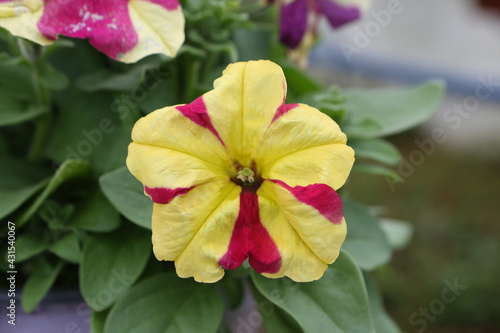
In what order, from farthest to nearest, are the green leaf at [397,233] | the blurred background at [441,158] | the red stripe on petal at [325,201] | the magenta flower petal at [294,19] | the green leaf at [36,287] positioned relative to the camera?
the blurred background at [441,158] → the green leaf at [397,233] → the magenta flower petal at [294,19] → the green leaf at [36,287] → the red stripe on petal at [325,201]

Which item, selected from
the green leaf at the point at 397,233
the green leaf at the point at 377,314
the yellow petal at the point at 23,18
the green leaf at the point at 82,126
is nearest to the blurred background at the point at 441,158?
the green leaf at the point at 397,233

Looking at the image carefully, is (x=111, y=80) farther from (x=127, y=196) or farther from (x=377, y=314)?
(x=377, y=314)

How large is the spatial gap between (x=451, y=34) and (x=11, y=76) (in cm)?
300

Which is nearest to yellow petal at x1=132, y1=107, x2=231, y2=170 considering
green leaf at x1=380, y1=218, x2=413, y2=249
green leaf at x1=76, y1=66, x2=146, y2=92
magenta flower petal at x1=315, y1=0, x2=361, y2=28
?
green leaf at x1=76, y1=66, x2=146, y2=92

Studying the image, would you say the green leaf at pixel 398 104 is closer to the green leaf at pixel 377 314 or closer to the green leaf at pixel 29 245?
the green leaf at pixel 377 314

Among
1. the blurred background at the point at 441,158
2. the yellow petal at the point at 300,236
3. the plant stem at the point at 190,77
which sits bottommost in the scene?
the blurred background at the point at 441,158

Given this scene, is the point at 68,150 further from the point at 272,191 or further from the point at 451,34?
the point at 451,34

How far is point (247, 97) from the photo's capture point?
0.41 m

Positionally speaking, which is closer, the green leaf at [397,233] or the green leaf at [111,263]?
the green leaf at [111,263]

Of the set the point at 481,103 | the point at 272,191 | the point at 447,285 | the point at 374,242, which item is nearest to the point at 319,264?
the point at 272,191

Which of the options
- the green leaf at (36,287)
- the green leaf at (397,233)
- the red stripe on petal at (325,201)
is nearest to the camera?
the red stripe on petal at (325,201)

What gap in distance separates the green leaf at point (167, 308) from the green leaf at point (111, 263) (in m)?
0.01

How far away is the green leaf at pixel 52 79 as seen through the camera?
524 mm

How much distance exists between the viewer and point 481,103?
2.86 m
